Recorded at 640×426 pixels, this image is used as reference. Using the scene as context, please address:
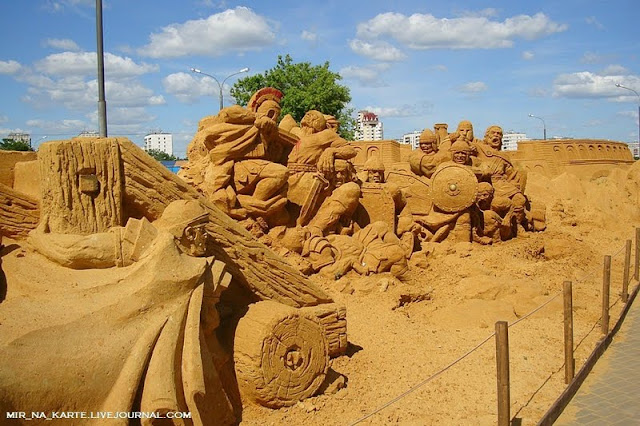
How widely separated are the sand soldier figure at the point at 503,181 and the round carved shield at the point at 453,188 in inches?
65.4

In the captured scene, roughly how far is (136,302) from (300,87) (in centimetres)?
2702

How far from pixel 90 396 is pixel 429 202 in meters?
8.99

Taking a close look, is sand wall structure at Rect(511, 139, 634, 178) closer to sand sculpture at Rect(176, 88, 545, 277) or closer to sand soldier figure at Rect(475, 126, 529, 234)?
sand soldier figure at Rect(475, 126, 529, 234)

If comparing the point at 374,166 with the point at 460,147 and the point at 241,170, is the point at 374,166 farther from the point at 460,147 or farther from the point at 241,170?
the point at 241,170

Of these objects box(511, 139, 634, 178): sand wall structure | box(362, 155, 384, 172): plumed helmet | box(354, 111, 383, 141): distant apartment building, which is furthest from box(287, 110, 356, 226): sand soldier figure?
box(354, 111, 383, 141): distant apartment building

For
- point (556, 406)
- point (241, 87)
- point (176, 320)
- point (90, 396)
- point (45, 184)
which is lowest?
point (556, 406)

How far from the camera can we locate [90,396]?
10.3 ft

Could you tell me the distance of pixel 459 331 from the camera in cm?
685

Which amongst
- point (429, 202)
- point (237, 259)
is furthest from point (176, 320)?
point (429, 202)

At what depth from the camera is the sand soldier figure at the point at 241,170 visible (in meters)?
8.24

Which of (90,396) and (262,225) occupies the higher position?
(262,225)

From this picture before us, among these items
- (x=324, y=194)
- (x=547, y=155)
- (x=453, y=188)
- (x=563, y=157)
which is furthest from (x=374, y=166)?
(x=563, y=157)

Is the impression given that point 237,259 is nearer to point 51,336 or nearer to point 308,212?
point 51,336

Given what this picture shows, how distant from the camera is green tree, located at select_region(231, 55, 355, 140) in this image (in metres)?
28.5
